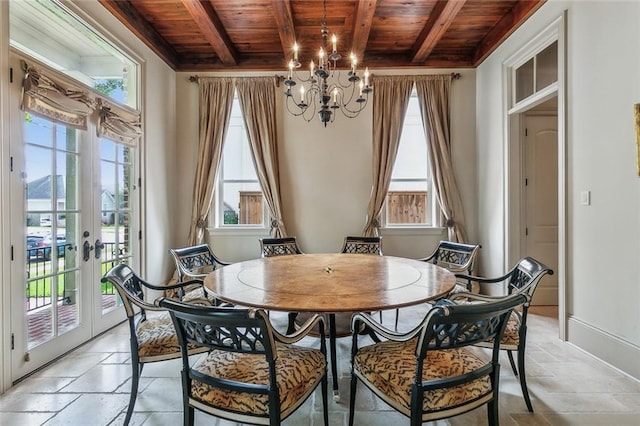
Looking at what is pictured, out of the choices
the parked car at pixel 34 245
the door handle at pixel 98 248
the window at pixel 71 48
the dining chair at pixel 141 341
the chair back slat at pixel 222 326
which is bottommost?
the dining chair at pixel 141 341

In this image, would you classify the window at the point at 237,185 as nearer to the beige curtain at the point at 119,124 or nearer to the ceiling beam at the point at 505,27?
the beige curtain at the point at 119,124

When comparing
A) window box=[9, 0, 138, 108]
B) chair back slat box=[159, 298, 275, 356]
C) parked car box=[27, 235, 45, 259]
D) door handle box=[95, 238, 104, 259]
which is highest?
window box=[9, 0, 138, 108]

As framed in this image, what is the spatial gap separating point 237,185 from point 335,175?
142cm

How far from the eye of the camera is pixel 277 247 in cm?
350

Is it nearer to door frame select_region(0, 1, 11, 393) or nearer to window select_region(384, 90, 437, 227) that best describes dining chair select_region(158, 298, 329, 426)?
door frame select_region(0, 1, 11, 393)

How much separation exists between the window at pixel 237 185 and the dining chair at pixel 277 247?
933mm

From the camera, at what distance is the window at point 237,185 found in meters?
4.37

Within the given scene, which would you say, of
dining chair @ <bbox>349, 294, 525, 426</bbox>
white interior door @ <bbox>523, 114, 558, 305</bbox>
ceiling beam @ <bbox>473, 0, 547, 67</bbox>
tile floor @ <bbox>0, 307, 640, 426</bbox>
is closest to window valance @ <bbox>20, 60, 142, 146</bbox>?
tile floor @ <bbox>0, 307, 640, 426</bbox>

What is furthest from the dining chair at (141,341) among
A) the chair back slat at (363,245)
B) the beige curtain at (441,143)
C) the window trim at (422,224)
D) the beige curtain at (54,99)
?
the beige curtain at (441,143)

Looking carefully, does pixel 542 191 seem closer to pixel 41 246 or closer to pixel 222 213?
pixel 222 213

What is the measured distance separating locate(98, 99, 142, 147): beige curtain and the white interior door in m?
4.56

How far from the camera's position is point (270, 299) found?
1.62 m

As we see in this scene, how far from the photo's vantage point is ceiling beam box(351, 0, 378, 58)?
9.79ft

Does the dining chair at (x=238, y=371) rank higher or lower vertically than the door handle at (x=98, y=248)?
lower
